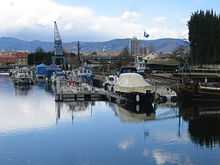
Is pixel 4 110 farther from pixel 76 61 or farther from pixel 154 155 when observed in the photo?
pixel 76 61

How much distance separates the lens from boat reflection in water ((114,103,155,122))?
106ft

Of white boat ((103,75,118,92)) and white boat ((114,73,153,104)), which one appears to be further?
white boat ((103,75,118,92))

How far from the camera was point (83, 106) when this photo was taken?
130 ft

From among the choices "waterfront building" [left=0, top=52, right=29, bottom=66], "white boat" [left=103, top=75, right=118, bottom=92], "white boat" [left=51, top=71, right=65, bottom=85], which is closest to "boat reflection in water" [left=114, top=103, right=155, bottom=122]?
"white boat" [left=103, top=75, right=118, bottom=92]

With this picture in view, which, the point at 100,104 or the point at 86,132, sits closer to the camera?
the point at 86,132

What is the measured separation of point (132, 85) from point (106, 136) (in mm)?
13556

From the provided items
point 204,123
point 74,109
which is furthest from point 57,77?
point 204,123

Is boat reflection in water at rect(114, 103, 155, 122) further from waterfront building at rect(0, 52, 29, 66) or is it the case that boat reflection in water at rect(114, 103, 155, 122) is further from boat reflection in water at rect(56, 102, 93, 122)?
waterfront building at rect(0, 52, 29, 66)

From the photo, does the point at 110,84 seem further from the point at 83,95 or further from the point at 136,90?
the point at 136,90

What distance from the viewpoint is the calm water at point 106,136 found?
20.0 metres

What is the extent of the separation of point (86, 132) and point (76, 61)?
8984cm

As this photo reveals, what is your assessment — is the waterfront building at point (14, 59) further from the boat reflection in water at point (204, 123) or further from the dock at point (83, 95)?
the boat reflection in water at point (204, 123)

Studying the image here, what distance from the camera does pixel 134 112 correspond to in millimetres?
34906

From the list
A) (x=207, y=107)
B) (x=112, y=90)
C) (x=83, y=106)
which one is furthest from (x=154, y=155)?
(x=112, y=90)
